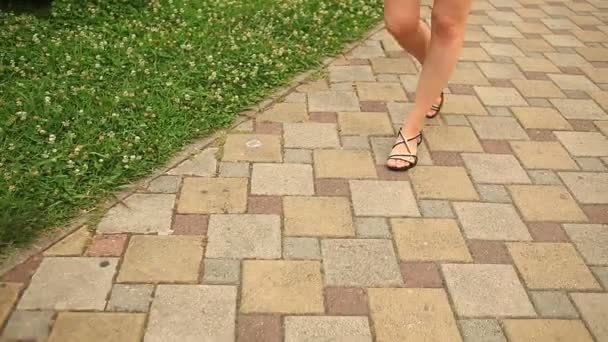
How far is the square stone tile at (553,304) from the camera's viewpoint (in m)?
2.08

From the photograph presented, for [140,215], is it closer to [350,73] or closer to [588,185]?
[350,73]

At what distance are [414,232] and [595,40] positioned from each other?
308 centimetres

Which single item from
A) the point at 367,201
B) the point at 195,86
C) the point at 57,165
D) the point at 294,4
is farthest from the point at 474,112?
the point at 57,165

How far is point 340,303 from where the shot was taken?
6.81 ft

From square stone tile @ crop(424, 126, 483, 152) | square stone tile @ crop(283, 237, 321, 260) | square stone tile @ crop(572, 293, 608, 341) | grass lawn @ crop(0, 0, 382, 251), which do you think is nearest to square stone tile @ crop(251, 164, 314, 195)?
square stone tile @ crop(283, 237, 321, 260)

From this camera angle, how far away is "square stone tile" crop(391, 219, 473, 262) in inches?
91.0

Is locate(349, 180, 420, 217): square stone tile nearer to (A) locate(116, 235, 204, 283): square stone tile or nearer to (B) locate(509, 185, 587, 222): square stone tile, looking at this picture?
(B) locate(509, 185, 587, 222): square stone tile

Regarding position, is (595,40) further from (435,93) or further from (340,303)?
(340,303)

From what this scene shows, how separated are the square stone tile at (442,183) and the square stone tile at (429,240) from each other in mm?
199

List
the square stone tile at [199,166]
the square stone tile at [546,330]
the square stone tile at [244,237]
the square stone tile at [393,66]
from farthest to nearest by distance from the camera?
the square stone tile at [393,66] < the square stone tile at [199,166] < the square stone tile at [244,237] < the square stone tile at [546,330]

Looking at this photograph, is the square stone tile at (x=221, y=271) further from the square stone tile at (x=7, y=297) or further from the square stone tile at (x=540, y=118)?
the square stone tile at (x=540, y=118)

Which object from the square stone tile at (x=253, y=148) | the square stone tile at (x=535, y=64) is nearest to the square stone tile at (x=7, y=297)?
the square stone tile at (x=253, y=148)

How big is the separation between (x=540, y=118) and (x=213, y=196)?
6.29 feet

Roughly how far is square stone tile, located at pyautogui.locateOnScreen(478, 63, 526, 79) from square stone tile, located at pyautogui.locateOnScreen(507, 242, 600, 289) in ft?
5.73
